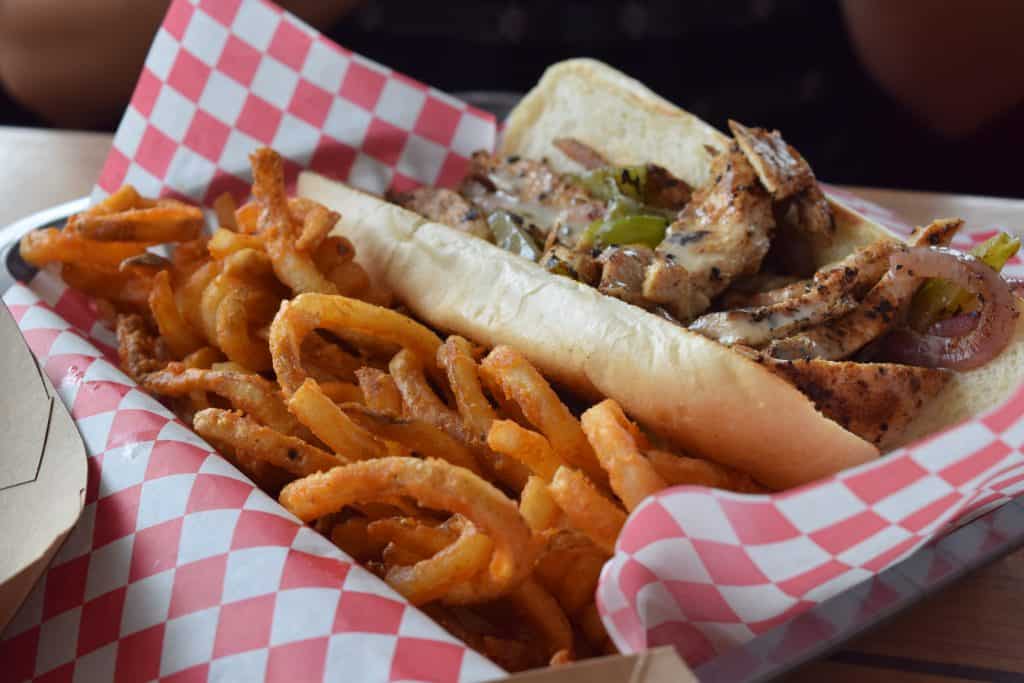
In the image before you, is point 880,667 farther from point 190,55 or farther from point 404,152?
point 190,55

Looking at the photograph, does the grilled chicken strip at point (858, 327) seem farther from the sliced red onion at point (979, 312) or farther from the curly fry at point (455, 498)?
the curly fry at point (455, 498)

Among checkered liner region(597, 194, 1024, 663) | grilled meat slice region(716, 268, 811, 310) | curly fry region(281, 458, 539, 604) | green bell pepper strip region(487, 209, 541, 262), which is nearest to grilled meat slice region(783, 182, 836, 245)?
grilled meat slice region(716, 268, 811, 310)

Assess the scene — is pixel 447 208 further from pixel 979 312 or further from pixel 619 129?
pixel 979 312

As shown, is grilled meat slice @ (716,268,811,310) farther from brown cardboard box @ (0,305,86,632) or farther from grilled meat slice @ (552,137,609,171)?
brown cardboard box @ (0,305,86,632)

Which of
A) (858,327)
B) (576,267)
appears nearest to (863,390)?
(858,327)

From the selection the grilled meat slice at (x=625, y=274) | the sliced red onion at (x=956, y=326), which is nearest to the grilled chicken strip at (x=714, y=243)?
the grilled meat slice at (x=625, y=274)

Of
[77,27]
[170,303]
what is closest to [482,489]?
[170,303]
